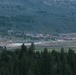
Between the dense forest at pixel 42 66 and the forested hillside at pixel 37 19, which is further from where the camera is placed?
the forested hillside at pixel 37 19

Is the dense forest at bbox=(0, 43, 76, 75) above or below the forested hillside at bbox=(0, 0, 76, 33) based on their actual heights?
below

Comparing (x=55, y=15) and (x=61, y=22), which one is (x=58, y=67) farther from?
(x=55, y=15)

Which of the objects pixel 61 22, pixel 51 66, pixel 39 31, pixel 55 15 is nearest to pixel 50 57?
pixel 51 66

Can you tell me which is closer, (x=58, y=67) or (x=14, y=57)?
(x=58, y=67)

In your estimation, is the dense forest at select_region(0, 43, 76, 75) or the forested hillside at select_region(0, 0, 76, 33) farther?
the forested hillside at select_region(0, 0, 76, 33)

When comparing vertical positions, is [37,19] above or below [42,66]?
above

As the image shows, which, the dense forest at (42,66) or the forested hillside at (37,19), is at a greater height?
the forested hillside at (37,19)

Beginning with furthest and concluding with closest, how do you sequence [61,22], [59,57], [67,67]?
[61,22] < [59,57] < [67,67]

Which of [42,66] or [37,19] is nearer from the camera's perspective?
[42,66]

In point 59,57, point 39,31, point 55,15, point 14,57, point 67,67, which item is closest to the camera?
point 67,67

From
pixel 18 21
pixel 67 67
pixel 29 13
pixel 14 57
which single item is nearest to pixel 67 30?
pixel 18 21

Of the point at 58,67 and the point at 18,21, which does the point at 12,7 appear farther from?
the point at 58,67
